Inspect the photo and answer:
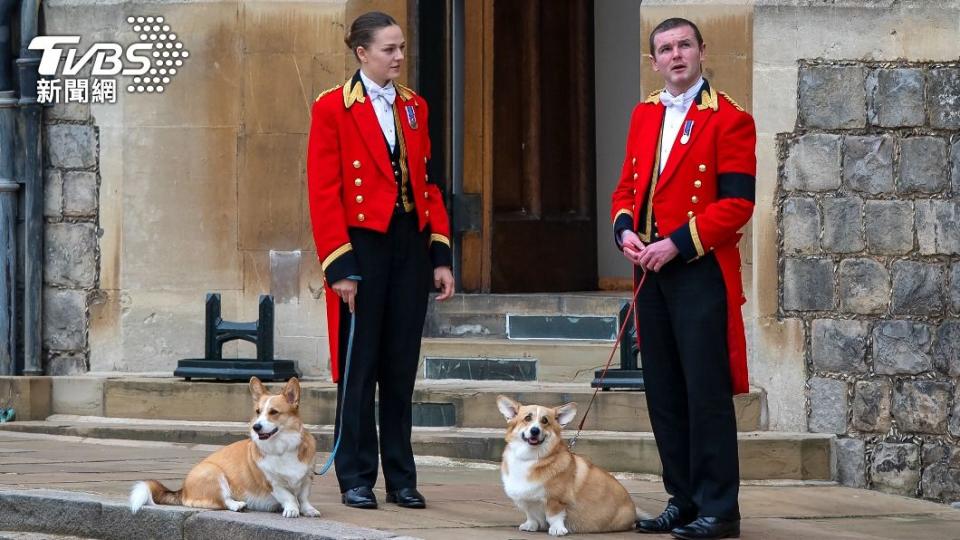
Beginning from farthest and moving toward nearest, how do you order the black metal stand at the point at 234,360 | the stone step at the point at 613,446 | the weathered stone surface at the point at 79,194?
1. the weathered stone surface at the point at 79,194
2. the black metal stand at the point at 234,360
3. the stone step at the point at 613,446

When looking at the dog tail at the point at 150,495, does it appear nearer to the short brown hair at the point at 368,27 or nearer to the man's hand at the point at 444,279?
the man's hand at the point at 444,279

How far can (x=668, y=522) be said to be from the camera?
6.77 m

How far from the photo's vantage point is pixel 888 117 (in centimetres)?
958

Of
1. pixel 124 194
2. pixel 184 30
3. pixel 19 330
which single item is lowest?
pixel 19 330

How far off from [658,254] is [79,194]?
5.05 metres

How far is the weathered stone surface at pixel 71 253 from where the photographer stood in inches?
417

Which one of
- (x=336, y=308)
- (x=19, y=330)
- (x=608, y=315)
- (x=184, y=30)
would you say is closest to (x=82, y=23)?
(x=184, y=30)

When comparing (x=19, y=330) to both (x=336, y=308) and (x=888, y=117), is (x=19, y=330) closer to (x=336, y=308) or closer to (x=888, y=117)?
(x=336, y=308)

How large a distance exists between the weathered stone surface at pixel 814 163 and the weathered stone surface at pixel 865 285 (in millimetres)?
434

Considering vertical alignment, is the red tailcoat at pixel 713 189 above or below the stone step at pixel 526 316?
above

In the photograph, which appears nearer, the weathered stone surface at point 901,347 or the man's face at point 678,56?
the man's face at point 678,56

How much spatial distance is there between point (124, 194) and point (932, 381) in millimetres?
4613

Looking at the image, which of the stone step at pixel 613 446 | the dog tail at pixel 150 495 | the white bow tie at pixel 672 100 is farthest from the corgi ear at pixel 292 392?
the stone step at pixel 613 446

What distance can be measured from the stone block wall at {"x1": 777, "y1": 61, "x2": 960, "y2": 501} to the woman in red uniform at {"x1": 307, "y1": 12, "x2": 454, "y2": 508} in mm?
3009
